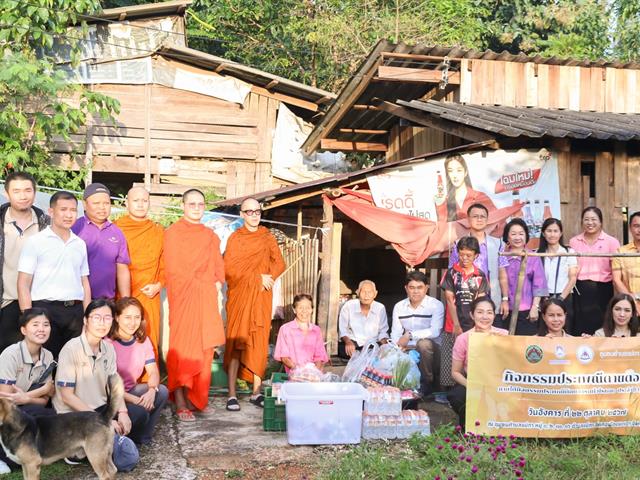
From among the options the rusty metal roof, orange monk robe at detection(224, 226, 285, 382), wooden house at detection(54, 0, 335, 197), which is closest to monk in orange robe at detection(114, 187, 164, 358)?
orange monk robe at detection(224, 226, 285, 382)

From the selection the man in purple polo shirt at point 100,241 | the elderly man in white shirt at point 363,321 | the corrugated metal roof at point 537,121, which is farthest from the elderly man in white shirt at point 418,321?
the man in purple polo shirt at point 100,241

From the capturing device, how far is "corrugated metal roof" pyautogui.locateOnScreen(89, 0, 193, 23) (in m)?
12.5

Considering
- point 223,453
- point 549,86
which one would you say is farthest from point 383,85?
point 223,453

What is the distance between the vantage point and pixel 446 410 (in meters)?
6.29

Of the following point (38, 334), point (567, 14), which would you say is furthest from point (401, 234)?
point (567, 14)

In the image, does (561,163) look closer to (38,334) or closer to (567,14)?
(38,334)

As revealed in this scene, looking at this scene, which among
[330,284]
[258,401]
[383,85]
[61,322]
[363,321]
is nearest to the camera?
[61,322]

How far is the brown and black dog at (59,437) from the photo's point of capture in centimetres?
405

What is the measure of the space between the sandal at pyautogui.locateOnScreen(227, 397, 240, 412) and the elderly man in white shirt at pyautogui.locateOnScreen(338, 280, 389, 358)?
1.29 m

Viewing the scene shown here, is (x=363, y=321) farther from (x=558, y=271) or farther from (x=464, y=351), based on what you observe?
(x=558, y=271)

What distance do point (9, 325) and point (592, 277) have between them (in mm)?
4893

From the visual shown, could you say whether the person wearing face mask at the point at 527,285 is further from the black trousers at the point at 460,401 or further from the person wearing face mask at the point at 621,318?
the black trousers at the point at 460,401

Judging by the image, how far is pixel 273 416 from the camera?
5520 millimetres

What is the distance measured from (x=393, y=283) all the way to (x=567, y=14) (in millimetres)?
10361
